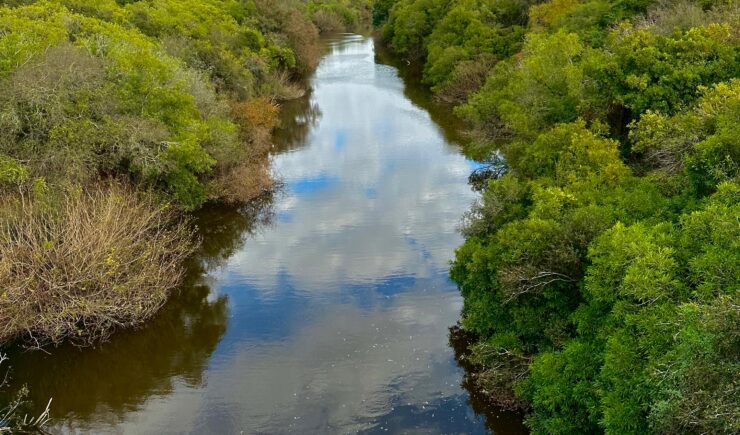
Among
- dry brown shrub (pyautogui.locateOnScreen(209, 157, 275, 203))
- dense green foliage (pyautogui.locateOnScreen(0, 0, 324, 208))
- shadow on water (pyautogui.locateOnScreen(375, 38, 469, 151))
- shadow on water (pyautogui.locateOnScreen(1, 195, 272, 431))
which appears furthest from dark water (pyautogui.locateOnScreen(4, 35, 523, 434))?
shadow on water (pyautogui.locateOnScreen(375, 38, 469, 151))

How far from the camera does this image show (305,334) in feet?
66.8

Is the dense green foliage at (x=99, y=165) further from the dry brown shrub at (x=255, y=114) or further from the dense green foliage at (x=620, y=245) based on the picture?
the dense green foliage at (x=620, y=245)

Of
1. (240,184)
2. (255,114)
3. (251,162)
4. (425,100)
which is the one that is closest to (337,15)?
(425,100)

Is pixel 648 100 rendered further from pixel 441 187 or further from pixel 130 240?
pixel 130 240

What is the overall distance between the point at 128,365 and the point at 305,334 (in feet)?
20.0

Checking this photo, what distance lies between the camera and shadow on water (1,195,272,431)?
17.5m

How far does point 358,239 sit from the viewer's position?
88.1 ft

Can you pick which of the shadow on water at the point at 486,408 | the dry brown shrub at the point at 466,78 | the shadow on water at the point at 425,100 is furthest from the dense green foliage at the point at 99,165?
the dry brown shrub at the point at 466,78

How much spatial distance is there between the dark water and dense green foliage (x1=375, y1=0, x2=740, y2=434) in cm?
267

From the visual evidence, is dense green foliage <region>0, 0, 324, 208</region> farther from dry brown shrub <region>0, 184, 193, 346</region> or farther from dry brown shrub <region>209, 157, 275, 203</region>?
dry brown shrub <region>0, 184, 193, 346</region>

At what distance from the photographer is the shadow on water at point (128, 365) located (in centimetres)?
1748

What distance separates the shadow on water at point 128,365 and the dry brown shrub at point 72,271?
1.98 ft

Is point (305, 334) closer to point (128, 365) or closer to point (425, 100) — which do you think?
point (128, 365)

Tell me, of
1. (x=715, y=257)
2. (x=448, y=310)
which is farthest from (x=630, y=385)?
(x=448, y=310)
